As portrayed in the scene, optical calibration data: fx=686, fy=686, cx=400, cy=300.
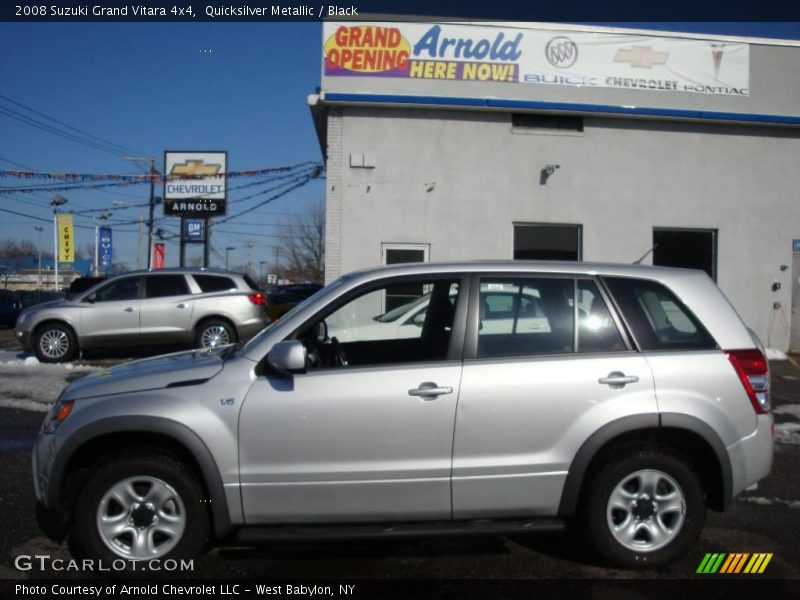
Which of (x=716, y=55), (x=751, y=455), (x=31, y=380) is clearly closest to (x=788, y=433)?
(x=751, y=455)

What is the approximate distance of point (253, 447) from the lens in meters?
3.73

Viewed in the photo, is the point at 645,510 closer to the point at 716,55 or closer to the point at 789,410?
the point at 789,410

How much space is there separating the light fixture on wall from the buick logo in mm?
2039

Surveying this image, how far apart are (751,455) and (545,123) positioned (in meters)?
11.4

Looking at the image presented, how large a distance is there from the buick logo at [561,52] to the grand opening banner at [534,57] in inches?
0.8

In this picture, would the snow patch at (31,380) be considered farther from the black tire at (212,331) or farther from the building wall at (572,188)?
the building wall at (572,188)

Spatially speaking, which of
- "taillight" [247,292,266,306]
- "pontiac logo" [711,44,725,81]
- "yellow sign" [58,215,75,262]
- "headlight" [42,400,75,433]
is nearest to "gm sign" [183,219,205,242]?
"taillight" [247,292,266,306]

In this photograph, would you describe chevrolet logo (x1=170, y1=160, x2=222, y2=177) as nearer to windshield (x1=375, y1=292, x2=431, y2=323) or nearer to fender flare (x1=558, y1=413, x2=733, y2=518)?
windshield (x1=375, y1=292, x2=431, y2=323)

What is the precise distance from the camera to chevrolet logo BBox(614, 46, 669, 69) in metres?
14.2

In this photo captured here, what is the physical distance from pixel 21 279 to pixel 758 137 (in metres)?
77.9

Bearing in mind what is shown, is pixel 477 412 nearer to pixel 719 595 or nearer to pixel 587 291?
pixel 587 291

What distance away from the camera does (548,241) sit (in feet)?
47.2

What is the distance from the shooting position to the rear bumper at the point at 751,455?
13.0ft

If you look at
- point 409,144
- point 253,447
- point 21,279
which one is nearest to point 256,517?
point 253,447
